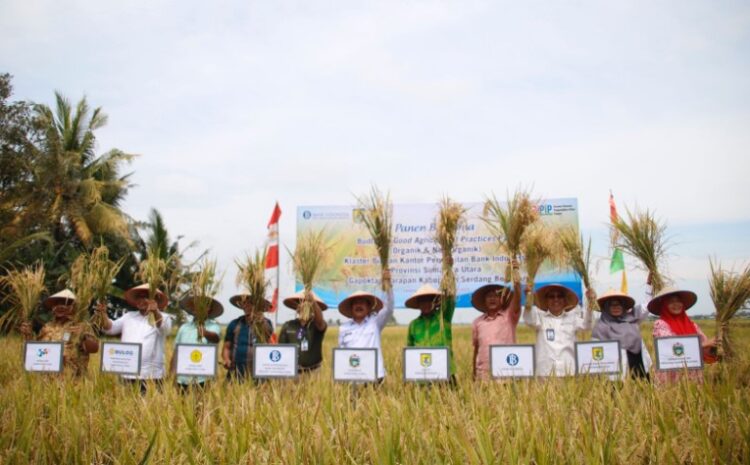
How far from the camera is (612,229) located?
6.19 metres

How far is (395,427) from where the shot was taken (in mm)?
3336

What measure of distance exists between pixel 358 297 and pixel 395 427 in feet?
9.70

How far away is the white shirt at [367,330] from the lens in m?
5.93

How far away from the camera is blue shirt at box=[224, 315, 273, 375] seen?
626cm

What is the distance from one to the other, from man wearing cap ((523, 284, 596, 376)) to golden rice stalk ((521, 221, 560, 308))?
9.3 inches

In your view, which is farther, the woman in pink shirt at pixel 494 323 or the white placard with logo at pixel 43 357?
the white placard with logo at pixel 43 357

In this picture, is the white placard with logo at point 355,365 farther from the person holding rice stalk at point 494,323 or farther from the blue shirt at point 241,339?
the blue shirt at point 241,339

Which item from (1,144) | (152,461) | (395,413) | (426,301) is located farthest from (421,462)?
(1,144)

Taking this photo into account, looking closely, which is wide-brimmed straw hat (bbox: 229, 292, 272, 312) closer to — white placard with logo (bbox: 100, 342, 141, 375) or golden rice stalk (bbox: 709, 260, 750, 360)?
white placard with logo (bbox: 100, 342, 141, 375)

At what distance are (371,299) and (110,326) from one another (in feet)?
9.05

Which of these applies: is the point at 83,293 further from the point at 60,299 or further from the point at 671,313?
the point at 671,313

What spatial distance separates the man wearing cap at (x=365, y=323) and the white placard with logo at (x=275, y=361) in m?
0.65

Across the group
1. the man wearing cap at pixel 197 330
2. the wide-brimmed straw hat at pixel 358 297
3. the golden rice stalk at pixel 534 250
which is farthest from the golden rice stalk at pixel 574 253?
the man wearing cap at pixel 197 330

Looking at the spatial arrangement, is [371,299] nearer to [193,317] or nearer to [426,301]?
[426,301]
